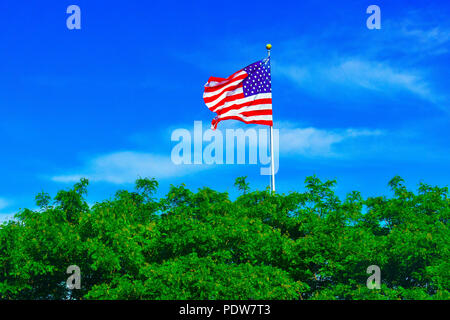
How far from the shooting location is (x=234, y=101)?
3150cm

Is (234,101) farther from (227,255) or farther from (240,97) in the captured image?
(227,255)

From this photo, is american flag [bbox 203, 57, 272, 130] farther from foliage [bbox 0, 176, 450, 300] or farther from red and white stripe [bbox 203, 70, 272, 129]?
foliage [bbox 0, 176, 450, 300]

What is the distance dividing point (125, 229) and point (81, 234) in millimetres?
3189

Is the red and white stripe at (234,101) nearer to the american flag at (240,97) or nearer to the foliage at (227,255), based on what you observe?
the american flag at (240,97)

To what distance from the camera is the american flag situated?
31.3 metres

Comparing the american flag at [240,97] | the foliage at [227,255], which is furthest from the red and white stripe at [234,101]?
the foliage at [227,255]

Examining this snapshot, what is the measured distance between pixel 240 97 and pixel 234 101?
50cm

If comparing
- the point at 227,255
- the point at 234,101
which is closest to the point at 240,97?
the point at 234,101

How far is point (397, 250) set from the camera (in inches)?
980

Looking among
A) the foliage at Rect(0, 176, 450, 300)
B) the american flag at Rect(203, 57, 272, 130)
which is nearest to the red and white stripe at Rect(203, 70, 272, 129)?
the american flag at Rect(203, 57, 272, 130)

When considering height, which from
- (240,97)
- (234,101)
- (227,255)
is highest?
(240,97)
